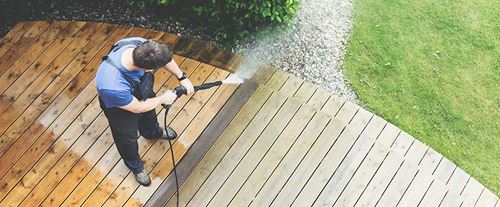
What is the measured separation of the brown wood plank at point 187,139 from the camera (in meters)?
5.17

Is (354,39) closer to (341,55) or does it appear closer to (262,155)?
(341,55)

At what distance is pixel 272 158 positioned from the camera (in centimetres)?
538

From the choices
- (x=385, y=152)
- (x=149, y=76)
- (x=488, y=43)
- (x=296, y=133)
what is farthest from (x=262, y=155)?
(x=488, y=43)

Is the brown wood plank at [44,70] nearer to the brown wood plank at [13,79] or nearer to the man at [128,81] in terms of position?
the brown wood plank at [13,79]

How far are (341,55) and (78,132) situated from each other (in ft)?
10.0

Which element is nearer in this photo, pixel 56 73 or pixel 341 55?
pixel 56 73

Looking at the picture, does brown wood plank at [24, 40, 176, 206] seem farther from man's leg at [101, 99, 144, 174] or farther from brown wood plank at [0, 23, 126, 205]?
man's leg at [101, 99, 144, 174]

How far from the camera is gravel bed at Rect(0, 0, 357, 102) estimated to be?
246 inches

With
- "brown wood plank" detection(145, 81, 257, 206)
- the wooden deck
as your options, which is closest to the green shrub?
the wooden deck

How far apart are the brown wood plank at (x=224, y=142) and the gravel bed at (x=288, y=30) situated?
65 centimetres

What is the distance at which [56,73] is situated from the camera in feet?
19.4

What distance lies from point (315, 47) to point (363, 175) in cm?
176

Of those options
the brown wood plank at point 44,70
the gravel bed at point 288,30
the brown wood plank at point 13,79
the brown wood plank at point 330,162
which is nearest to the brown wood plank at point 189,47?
the gravel bed at point 288,30

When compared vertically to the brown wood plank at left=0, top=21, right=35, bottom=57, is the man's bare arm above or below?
Result: above
